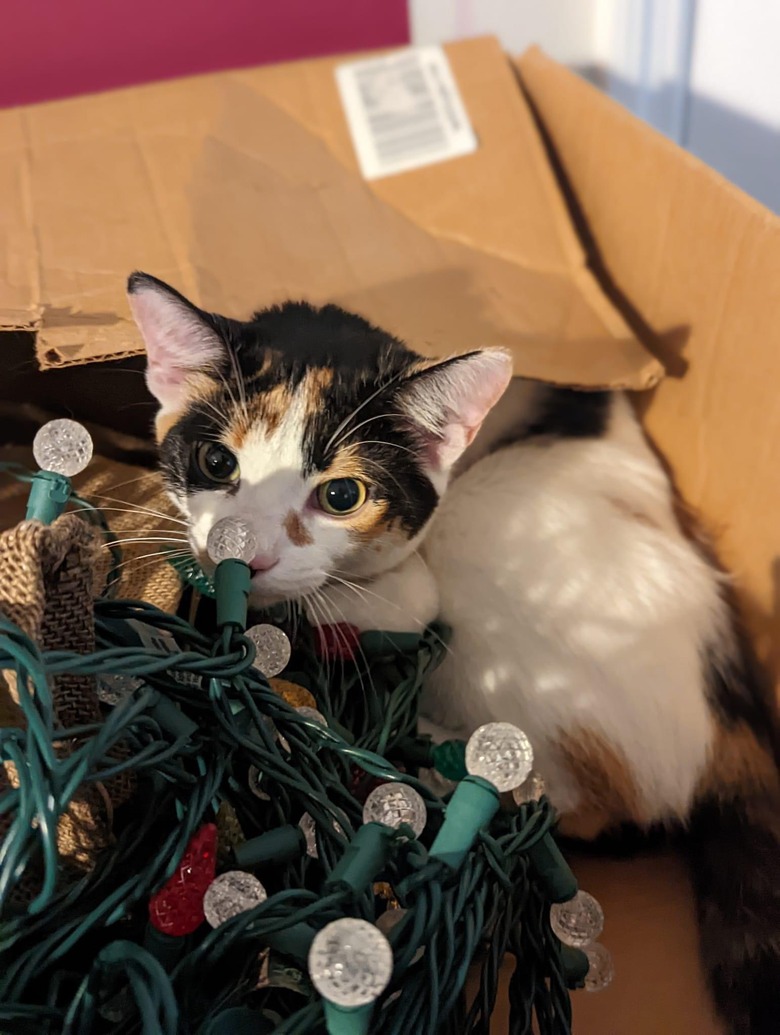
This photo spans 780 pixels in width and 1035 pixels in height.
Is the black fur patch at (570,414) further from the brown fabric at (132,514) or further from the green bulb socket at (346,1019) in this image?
the green bulb socket at (346,1019)

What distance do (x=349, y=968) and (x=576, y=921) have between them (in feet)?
0.78

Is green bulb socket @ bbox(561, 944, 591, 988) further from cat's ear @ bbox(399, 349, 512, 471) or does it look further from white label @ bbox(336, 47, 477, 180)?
white label @ bbox(336, 47, 477, 180)

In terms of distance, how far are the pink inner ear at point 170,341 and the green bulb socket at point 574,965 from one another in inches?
22.0

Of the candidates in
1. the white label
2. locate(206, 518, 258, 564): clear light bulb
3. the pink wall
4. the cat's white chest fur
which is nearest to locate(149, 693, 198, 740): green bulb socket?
locate(206, 518, 258, 564): clear light bulb

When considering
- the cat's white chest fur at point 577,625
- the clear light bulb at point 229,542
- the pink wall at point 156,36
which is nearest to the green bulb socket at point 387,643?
the cat's white chest fur at point 577,625

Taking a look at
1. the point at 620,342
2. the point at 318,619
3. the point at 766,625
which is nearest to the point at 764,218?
the point at 620,342

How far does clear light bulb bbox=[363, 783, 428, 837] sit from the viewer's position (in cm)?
46

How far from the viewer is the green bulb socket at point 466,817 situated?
42cm

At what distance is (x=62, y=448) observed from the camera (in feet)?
1.58

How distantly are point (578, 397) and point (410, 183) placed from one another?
14.8 inches

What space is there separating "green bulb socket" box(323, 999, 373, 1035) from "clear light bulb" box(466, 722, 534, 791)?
12 centimetres

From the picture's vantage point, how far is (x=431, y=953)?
393 millimetres

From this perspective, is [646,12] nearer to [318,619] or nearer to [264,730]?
[318,619]

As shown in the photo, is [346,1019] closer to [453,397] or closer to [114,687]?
[114,687]
